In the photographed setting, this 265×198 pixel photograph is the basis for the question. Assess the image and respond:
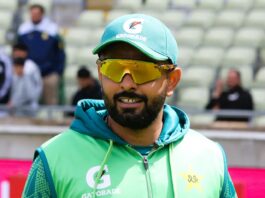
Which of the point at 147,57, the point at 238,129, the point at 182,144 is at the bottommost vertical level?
the point at 238,129

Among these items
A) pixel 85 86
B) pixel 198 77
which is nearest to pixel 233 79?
pixel 85 86

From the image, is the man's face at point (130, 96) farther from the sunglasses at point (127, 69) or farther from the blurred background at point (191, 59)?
the blurred background at point (191, 59)

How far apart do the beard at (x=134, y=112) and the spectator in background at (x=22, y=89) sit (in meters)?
6.79

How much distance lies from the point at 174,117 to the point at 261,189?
1.83 meters

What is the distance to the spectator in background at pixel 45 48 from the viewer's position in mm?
10770

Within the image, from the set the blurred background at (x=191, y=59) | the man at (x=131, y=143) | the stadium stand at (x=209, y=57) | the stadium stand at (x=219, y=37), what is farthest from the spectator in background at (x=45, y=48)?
the man at (x=131, y=143)

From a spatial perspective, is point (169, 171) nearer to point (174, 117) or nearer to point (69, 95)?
point (174, 117)

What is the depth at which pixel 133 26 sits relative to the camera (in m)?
3.05

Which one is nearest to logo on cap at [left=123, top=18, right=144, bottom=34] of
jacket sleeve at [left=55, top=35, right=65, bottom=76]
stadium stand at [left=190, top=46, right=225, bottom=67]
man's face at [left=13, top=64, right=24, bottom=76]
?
man's face at [left=13, top=64, right=24, bottom=76]

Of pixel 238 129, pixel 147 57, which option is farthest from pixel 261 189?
pixel 238 129

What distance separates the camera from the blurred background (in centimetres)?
815

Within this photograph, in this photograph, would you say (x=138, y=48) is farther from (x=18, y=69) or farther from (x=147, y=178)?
(x=18, y=69)

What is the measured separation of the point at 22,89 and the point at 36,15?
1.54 metres

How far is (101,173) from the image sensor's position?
A: 3098 millimetres
